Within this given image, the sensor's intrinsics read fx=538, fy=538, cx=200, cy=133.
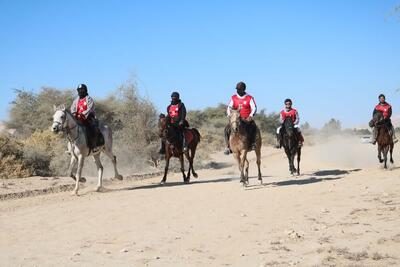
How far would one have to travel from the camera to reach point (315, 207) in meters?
11.1

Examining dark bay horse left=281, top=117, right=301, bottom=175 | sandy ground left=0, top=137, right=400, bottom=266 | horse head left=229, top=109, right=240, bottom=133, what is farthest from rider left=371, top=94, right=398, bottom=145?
horse head left=229, top=109, right=240, bottom=133

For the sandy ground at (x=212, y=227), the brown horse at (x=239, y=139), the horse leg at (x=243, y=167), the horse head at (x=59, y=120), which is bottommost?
the sandy ground at (x=212, y=227)

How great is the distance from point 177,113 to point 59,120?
4453 millimetres

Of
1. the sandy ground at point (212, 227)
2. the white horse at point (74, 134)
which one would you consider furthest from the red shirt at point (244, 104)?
the white horse at point (74, 134)

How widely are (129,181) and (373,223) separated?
11.9 metres

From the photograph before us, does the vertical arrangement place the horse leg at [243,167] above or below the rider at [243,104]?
below

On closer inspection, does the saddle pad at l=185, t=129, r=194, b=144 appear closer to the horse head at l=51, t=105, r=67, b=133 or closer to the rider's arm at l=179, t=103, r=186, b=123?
the rider's arm at l=179, t=103, r=186, b=123

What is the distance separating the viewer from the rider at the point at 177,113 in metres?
17.5

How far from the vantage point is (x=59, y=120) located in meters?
14.4

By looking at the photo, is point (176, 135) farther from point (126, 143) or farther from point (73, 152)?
point (126, 143)

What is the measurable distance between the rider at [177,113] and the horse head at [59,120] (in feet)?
12.6

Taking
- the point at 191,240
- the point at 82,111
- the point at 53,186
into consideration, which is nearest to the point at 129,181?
the point at 53,186

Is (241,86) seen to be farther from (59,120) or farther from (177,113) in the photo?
(59,120)

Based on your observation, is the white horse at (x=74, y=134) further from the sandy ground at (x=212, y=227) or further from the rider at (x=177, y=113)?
the rider at (x=177, y=113)
